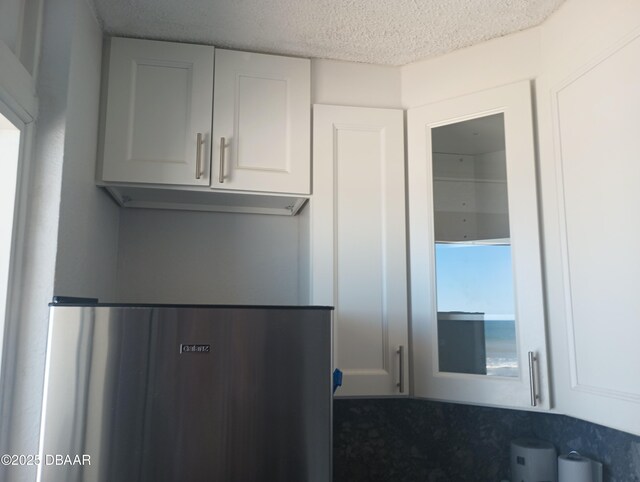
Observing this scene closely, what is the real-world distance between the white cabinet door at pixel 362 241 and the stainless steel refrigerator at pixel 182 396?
45cm

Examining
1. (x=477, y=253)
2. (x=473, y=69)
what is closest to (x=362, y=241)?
(x=477, y=253)

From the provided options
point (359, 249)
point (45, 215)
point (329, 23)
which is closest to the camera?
point (45, 215)

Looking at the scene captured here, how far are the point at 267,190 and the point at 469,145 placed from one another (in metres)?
0.70

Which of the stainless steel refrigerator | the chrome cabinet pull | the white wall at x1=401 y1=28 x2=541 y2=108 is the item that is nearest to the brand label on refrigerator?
the stainless steel refrigerator

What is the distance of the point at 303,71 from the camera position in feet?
5.98

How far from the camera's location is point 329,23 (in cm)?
164

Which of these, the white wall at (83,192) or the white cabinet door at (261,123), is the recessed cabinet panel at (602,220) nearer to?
the white cabinet door at (261,123)

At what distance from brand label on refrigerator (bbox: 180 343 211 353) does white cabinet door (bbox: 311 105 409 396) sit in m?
0.57

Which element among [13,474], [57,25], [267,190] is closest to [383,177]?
[267,190]

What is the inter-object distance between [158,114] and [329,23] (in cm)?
63

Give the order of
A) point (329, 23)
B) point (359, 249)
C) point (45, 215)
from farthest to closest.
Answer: point (359, 249)
point (329, 23)
point (45, 215)

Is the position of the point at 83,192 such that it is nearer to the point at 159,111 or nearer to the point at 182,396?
the point at 159,111

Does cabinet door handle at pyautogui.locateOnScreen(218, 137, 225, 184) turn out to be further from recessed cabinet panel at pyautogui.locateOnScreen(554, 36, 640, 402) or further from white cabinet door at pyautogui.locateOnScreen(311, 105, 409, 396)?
recessed cabinet panel at pyautogui.locateOnScreen(554, 36, 640, 402)

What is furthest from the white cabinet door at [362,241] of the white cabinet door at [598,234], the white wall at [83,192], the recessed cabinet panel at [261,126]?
the white wall at [83,192]
